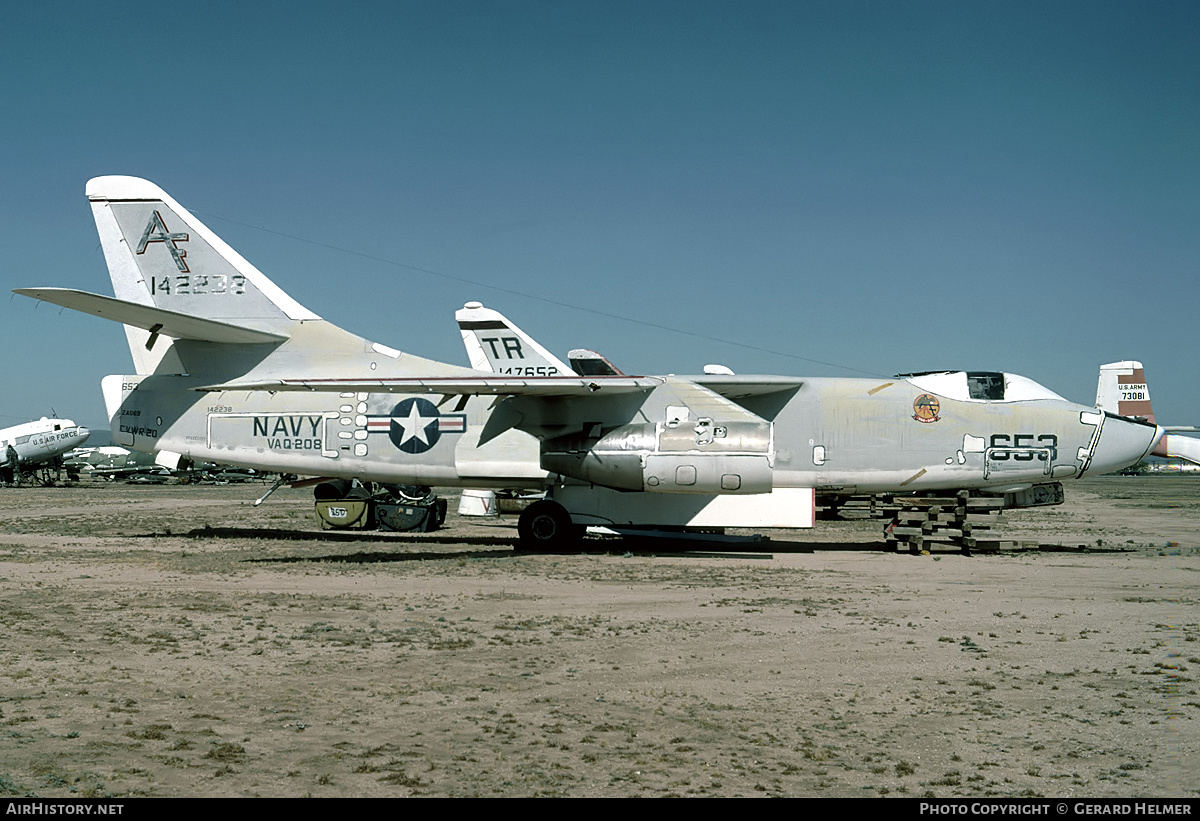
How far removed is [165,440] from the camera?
18469mm

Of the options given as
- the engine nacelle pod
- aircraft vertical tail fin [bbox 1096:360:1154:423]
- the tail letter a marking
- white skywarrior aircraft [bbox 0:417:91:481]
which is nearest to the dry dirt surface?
the engine nacelle pod

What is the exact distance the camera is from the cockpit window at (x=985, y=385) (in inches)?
701

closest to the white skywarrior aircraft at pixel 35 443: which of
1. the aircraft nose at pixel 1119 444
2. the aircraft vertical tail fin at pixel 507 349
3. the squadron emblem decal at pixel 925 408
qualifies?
the aircraft vertical tail fin at pixel 507 349

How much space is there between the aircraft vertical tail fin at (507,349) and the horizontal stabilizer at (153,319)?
31.5 ft

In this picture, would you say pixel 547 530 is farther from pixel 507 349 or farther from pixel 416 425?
pixel 507 349

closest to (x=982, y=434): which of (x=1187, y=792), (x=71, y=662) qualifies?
(x=1187, y=792)

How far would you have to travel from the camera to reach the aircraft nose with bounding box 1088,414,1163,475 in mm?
17469

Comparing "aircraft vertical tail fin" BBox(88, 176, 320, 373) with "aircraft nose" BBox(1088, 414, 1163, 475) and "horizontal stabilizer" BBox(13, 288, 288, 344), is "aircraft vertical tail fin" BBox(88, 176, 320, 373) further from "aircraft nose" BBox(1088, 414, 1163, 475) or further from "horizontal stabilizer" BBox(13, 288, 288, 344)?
"aircraft nose" BBox(1088, 414, 1163, 475)

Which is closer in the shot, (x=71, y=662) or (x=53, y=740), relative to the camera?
(x=53, y=740)

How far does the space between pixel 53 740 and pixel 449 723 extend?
2137mm

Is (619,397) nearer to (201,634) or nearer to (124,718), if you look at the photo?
(201,634)

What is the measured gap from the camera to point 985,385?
704 inches

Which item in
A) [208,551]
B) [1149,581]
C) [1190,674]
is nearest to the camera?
[1190,674]

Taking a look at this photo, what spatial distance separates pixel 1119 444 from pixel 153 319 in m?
16.6
